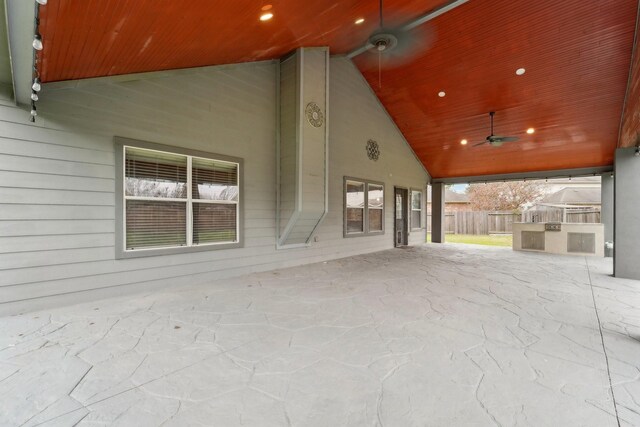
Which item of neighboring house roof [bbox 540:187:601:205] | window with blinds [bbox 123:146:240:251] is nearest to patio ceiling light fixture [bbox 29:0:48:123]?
window with blinds [bbox 123:146:240:251]

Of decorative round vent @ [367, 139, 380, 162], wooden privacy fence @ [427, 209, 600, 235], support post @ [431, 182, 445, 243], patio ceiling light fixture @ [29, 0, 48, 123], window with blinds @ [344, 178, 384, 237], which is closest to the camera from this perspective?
patio ceiling light fixture @ [29, 0, 48, 123]

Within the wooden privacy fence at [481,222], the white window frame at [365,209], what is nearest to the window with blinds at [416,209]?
the white window frame at [365,209]

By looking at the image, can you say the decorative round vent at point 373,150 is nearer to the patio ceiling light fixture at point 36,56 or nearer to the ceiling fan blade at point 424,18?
the ceiling fan blade at point 424,18

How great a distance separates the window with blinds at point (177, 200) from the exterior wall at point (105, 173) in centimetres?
20

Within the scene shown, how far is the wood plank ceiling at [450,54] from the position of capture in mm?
2881

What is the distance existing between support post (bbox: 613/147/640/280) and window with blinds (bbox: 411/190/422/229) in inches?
217

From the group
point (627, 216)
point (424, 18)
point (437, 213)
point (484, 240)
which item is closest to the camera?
point (627, 216)

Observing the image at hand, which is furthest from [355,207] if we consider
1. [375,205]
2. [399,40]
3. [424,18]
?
[424,18]

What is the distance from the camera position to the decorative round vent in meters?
8.24

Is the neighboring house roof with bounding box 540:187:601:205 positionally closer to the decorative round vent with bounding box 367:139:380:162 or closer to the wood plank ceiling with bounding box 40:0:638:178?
the wood plank ceiling with bounding box 40:0:638:178

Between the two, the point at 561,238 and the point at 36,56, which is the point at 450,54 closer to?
the point at 561,238

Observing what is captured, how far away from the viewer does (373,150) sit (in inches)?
330

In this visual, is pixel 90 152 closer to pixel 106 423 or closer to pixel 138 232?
pixel 138 232

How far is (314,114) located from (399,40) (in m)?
2.46
